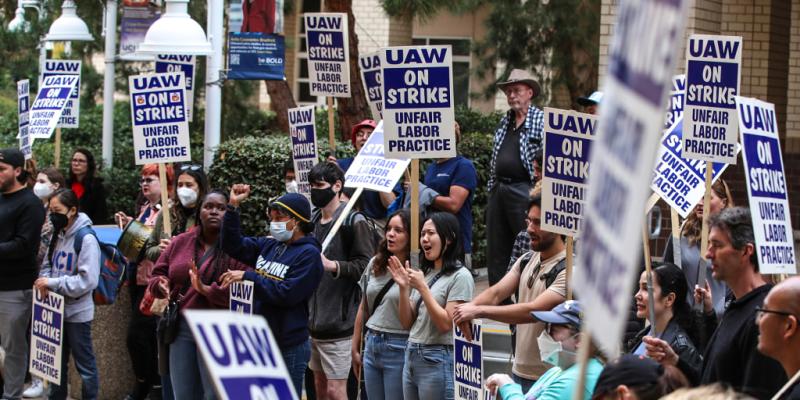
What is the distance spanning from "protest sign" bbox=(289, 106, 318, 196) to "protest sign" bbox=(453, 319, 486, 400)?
3992mm

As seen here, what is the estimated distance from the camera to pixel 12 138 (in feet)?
69.4

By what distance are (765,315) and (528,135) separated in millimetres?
5504

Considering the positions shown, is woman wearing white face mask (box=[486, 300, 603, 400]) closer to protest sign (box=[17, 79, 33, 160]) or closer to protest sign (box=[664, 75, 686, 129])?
protest sign (box=[664, 75, 686, 129])

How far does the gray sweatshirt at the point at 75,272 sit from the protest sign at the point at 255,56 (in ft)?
17.6

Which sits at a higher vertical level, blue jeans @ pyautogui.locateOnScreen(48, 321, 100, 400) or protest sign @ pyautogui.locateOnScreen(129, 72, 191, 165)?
protest sign @ pyautogui.locateOnScreen(129, 72, 191, 165)

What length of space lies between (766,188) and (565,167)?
1.18m

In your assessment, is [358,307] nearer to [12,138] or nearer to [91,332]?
[91,332]

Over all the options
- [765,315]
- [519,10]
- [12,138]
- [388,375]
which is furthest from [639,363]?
[12,138]

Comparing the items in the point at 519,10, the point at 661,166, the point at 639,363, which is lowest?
the point at 639,363

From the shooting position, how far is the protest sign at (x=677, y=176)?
24.4 feet

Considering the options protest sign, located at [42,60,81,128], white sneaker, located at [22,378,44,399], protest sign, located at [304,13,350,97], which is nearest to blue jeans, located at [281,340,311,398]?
white sneaker, located at [22,378,44,399]

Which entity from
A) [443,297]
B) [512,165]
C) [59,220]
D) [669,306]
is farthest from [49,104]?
[669,306]

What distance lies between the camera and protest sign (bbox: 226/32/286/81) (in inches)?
575

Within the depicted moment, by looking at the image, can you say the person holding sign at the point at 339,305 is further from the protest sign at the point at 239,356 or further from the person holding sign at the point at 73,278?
the protest sign at the point at 239,356
